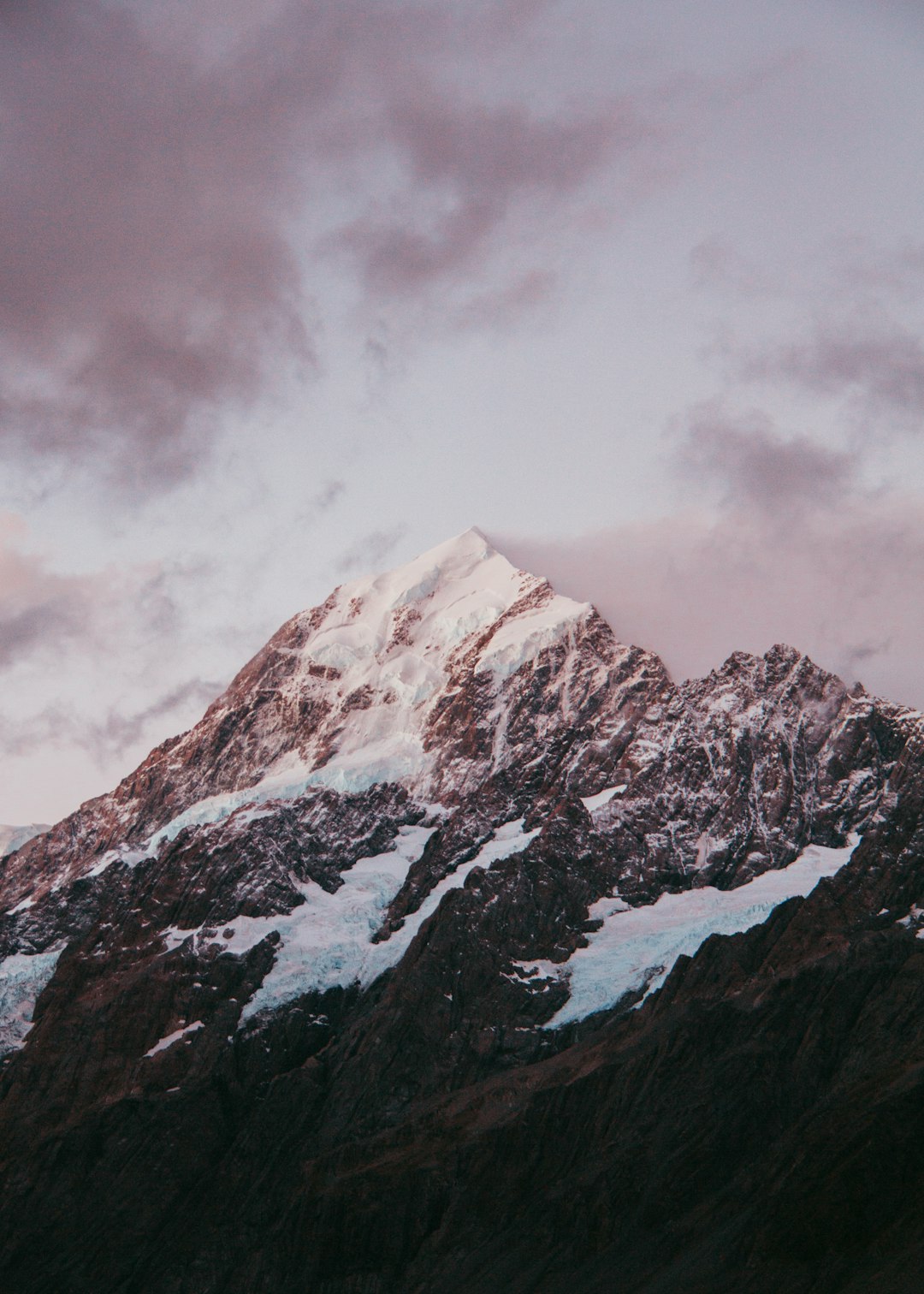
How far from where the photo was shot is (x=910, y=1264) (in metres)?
197

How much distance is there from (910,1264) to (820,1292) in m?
9.03

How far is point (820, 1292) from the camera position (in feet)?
655
